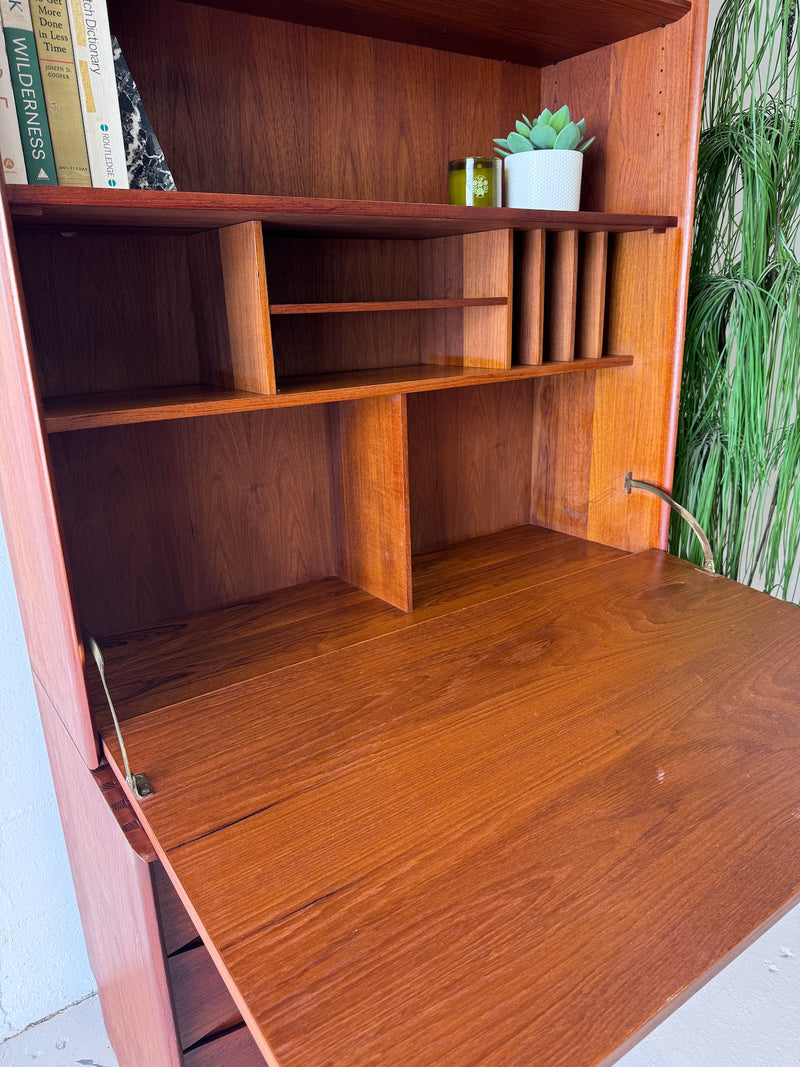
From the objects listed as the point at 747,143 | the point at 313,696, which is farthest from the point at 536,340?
the point at 313,696

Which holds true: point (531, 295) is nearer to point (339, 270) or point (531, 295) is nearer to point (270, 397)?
point (339, 270)

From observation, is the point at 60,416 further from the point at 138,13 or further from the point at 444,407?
the point at 444,407

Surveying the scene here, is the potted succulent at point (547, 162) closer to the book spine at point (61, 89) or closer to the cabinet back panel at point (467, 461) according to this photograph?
the cabinet back panel at point (467, 461)

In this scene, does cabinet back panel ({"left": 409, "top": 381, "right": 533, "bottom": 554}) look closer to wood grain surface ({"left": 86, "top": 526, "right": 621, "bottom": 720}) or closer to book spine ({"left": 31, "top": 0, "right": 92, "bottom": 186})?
wood grain surface ({"left": 86, "top": 526, "right": 621, "bottom": 720})

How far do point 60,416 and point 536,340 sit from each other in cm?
84

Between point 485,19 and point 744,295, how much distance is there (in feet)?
2.43

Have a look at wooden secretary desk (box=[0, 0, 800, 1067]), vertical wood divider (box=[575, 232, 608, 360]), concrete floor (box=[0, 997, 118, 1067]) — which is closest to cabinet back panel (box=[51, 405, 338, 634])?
wooden secretary desk (box=[0, 0, 800, 1067])

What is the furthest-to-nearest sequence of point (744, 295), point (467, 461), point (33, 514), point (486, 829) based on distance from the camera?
point (467, 461) < point (744, 295) < point (33, 514) < point (486, 829)

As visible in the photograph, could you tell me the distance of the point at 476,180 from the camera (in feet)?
4.34

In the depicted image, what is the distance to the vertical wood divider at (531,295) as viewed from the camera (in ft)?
4.42

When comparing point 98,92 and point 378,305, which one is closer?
point 98,92

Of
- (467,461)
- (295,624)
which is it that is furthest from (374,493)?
(467,461)

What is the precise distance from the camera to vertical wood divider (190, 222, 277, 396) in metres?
1.06

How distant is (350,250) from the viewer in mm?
1436
